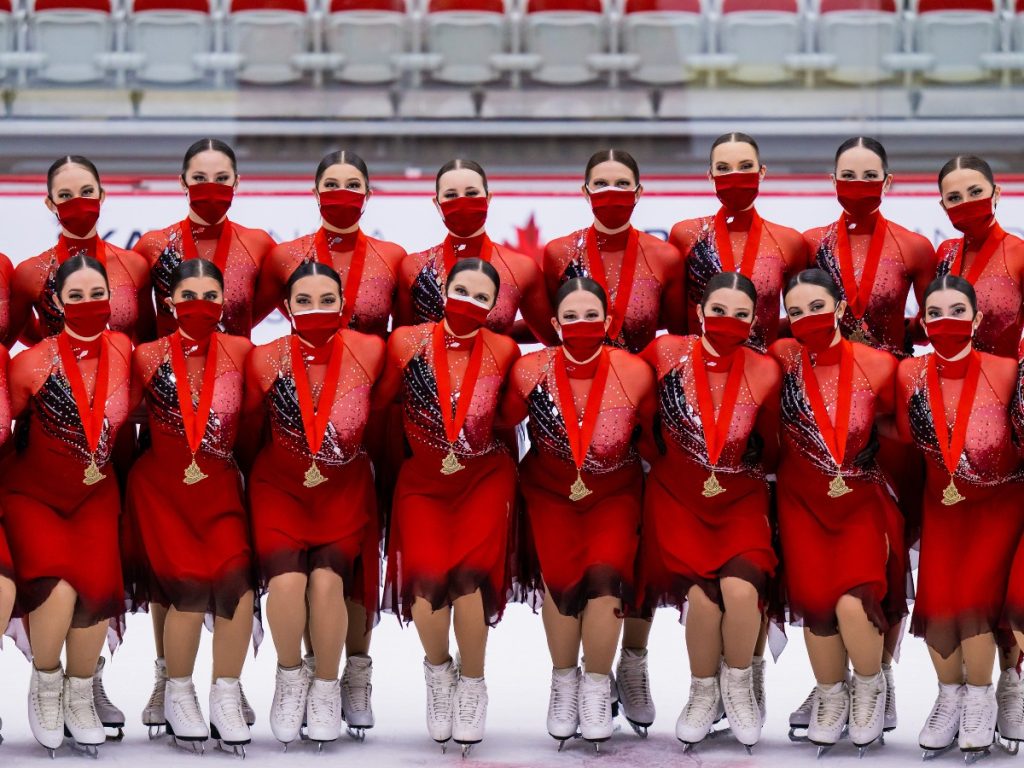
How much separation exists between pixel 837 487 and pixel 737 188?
0.84 metres

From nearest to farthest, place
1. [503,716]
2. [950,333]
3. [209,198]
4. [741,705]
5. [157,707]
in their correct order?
1. [950,333]
2. [741,705]
3. [157,707]
4. [209,198]
5. [503,716]

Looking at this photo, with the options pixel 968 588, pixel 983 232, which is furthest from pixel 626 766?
pixel 983 232

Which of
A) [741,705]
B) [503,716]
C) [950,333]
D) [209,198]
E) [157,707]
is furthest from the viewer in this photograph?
[503,716]

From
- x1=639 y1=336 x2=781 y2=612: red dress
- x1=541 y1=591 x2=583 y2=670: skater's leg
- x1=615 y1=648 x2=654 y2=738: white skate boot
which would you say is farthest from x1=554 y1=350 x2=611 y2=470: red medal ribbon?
Answer: x1=615 y1=648 x2=654 y2=738: white skate boot

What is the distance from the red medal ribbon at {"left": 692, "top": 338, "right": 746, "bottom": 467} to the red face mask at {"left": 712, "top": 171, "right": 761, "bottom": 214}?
49 cm

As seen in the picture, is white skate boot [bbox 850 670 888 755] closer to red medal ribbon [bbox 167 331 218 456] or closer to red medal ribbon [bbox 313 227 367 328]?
red medal ribbon [bbox 313 227 367 328]

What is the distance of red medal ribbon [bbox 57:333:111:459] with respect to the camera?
3924 mm

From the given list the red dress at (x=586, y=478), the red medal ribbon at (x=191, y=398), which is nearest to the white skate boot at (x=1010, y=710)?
the red dress at (x=586, y=478)

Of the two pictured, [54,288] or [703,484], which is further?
[54,288]

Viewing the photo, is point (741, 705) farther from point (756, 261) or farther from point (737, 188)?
point (737, 188)

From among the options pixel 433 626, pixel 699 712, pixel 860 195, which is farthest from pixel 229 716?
pixel 860 195

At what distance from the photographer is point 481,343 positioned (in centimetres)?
406

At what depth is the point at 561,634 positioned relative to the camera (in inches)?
160

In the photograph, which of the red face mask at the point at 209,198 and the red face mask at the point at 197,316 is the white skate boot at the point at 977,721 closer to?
the red face mask at the point at 197,316
